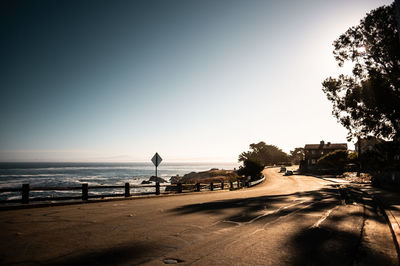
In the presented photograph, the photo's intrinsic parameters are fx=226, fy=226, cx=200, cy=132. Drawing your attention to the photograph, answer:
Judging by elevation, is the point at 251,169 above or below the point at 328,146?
below

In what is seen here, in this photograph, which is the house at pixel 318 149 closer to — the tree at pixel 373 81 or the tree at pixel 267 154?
the tree at pixel 267 154

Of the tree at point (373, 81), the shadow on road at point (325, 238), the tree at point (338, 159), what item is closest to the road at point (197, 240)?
the shadow on road at point (325, 238)

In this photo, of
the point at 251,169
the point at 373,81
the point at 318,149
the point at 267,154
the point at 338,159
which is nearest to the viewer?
the point at 373,81

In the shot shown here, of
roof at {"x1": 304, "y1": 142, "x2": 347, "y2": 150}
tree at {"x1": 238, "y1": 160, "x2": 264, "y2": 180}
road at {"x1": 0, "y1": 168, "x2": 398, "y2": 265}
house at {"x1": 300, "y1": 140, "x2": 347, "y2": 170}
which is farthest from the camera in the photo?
roof at {"x1": 304, "y1": 142, "x2": 347, "y2": 150}

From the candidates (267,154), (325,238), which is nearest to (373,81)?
(325,238)

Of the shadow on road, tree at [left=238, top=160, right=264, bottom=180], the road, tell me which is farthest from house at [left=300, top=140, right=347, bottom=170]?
the road

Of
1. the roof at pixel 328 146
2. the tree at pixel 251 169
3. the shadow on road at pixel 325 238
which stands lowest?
the tree at pixel 251 169

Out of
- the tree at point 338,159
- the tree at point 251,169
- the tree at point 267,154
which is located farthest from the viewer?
the tree at point 267,154

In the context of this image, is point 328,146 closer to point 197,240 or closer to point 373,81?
point 373,81

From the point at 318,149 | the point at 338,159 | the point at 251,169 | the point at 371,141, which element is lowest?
the point at 251,169

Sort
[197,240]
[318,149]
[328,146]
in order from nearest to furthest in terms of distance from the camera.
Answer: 1. [197,240]
2. [318,149]
3. [328,146]

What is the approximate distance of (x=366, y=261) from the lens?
4625mm

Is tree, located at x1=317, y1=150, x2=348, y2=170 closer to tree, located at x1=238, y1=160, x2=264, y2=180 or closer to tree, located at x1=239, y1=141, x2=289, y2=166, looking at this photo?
tree, located at x1=238, y1=160, x2=264, y2=180

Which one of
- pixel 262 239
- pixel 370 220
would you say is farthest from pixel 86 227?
pixel 370 220
